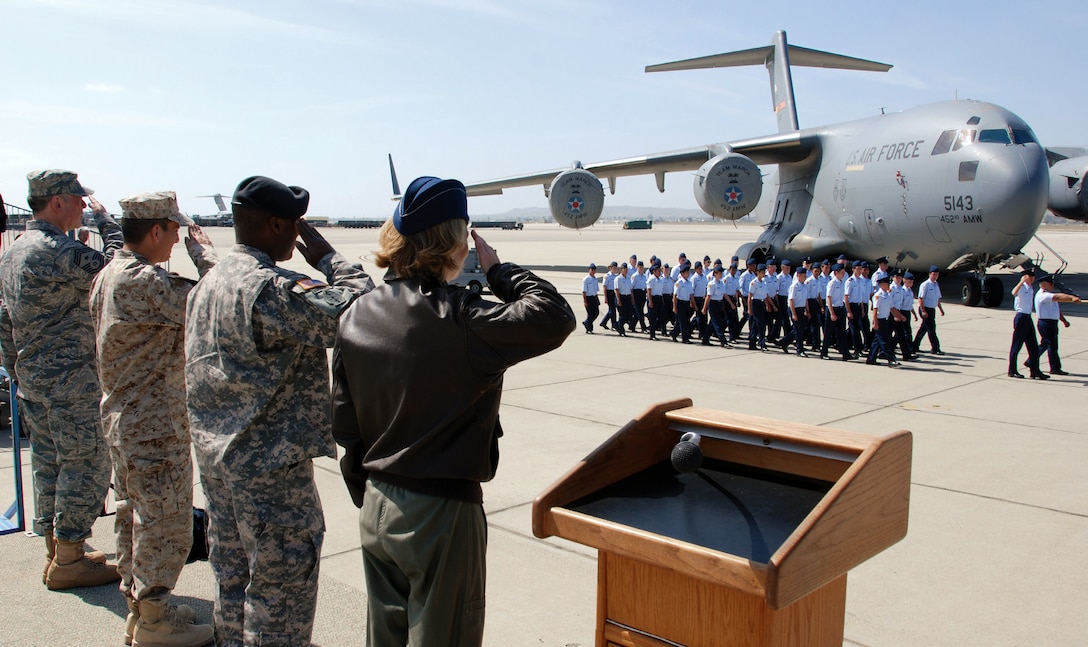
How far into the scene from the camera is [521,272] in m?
2.29

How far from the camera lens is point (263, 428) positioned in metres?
2.66

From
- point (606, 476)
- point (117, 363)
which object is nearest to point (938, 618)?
point (606, 476)

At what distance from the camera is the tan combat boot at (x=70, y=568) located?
157 inches

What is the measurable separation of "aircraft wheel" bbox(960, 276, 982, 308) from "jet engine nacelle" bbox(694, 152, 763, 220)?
4653 mm

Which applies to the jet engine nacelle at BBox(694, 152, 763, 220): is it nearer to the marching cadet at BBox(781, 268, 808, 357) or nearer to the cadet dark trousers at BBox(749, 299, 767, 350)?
the cadet dark trousers at BBox(749, 299, 767, 350)

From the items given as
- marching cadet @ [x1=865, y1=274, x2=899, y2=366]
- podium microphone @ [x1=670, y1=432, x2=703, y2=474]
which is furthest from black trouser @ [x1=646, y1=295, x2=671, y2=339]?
podium microphone @ [x1=670, y1=432, x2=703, y2=474]

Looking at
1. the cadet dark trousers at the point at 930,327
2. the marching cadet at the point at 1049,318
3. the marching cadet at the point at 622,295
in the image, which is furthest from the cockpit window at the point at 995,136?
the marching cadet at the point at 622,295

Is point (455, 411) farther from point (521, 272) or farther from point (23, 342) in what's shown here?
point (23, 342)

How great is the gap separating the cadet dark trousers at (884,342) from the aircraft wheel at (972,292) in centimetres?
710

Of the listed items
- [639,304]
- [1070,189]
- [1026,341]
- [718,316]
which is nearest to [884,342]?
[1026,341]

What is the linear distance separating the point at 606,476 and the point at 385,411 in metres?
0.62

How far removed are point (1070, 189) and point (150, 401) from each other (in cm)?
2246

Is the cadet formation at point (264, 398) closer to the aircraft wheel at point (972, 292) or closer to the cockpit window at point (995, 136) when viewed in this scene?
the cockpit window at point (995, 136)

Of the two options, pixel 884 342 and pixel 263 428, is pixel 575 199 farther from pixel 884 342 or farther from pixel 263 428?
pixel 263 428
